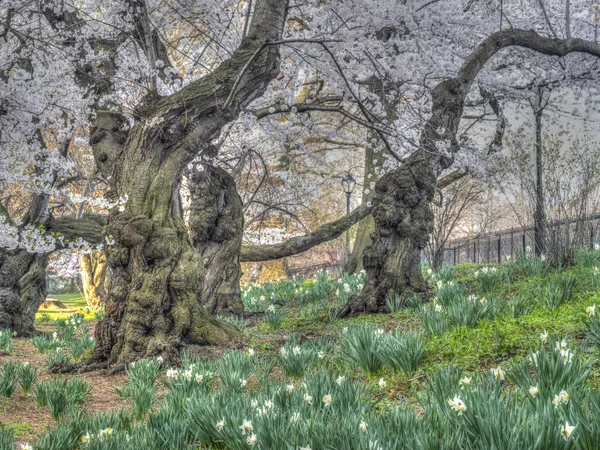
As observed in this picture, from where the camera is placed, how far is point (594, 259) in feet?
25.0

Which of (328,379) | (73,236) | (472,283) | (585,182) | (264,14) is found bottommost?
(328,379)

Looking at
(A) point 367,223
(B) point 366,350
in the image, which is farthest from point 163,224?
(A) point 367,223

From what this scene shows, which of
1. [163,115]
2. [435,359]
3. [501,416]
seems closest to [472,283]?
[435,359]

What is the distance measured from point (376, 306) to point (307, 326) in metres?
0.98

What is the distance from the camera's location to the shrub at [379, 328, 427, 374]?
401cm

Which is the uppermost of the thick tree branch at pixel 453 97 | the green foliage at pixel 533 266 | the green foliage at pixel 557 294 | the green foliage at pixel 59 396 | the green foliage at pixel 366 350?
the thick tree branch at pixel 453 97

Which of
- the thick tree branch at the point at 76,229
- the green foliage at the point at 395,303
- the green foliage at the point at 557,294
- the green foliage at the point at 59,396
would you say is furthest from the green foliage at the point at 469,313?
the thick tree branch at the point at 76,229

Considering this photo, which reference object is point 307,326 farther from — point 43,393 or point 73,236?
point 73,236

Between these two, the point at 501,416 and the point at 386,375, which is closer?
the point at 501,416

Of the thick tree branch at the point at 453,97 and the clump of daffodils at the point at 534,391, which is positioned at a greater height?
the thick tree branch at the point at 453,97

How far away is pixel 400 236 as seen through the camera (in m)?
8.04

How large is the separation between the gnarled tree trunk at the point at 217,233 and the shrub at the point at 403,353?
529cm

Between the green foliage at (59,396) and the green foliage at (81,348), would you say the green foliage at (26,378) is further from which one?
the green foliage at (81,348)

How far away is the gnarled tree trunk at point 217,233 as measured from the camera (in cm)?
A: 902
